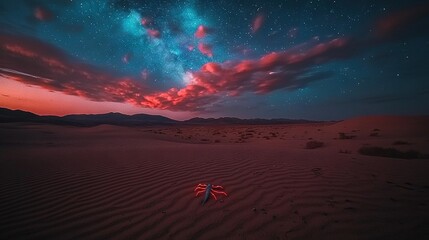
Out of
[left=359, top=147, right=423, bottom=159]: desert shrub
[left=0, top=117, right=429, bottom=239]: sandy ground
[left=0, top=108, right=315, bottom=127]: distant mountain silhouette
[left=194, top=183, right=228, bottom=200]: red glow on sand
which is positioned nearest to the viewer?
[left=0, top=117, right=429, bottom=239]: sandy ground

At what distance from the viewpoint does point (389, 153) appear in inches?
291

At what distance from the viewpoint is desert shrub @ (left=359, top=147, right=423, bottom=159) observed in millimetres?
6882

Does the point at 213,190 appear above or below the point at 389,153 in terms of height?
below

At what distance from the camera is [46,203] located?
360cm

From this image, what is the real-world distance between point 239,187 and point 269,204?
36.0 inches

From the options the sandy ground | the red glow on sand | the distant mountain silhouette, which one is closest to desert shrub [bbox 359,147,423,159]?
the sandy ground

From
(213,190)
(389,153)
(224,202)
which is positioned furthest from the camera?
(389,153)

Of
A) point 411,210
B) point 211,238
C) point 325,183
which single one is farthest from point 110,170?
point 411,210

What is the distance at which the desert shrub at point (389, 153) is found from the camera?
6882 millimetres

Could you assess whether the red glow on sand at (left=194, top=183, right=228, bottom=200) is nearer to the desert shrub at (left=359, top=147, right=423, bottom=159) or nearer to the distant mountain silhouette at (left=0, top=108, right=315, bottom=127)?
the desert shrub at (left=359, top=147, right=423, bottom=159)

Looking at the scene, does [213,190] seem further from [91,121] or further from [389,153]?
[91,121]

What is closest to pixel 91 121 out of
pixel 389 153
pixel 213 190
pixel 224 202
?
pixel 213 190

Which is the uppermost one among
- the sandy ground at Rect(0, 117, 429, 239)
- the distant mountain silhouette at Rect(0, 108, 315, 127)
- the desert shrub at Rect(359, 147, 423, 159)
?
the distant mountain silhouette at Rect(0, 108, 315, 127)

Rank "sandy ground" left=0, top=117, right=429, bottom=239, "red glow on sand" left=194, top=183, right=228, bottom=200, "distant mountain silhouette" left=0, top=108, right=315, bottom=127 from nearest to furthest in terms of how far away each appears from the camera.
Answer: "sandy ground" left=0, top=117, right=429, bottom=239
"red glow on sand" left=194, top=183, right=228, bottom=200
"distant mountain silhouette" left=0, top=108, right=315, bottom=127
